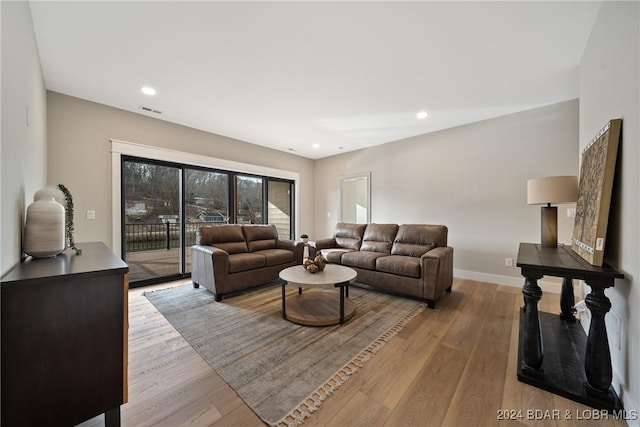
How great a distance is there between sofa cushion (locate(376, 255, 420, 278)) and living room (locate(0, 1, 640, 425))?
1572 mm

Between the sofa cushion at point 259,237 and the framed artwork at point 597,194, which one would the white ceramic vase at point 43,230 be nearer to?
the sofa cushion at point 259,237

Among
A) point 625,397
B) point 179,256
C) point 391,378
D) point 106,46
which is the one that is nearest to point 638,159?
point 625,397

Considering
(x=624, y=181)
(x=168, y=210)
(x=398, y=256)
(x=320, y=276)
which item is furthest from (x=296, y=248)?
(x=624, y=181)

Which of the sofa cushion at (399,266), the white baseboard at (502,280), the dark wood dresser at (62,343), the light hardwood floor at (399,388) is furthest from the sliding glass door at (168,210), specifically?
the white baseboard at (502,280)

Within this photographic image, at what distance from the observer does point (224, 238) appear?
12.5 feet

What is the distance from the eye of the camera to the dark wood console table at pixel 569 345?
55.4 inches

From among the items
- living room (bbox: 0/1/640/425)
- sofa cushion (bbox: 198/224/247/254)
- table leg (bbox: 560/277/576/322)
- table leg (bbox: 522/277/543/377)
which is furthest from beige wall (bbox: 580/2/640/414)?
sofa cushion (bbox: 198/224/247/254)

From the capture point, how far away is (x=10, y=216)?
127 centimetres

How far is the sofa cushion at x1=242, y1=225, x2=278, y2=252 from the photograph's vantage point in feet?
13.3

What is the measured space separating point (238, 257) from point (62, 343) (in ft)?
7.74

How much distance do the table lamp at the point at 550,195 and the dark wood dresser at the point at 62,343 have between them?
3270 millimetres

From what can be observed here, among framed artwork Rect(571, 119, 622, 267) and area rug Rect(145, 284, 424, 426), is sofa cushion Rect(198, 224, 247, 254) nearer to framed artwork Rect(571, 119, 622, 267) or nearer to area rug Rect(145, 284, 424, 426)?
area rug Rect(145, 284, 424, 426)

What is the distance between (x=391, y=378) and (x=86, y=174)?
13.8 feet

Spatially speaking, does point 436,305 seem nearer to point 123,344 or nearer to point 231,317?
point 231,317
